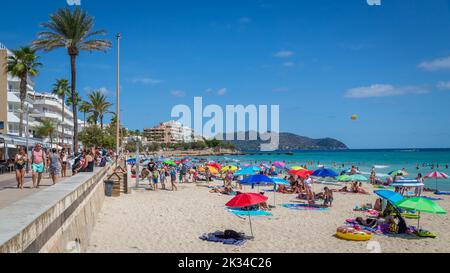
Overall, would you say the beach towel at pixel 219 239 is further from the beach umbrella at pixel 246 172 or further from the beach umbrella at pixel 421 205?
the beach umbrella at pixel 246 172

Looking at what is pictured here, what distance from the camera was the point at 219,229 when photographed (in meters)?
12.5

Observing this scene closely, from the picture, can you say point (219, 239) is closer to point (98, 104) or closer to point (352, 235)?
point (352, 235)

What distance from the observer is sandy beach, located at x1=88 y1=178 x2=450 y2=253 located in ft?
33.1

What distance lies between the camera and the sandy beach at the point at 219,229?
33.1ft

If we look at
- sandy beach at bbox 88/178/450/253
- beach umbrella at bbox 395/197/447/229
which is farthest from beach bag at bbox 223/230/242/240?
beach umbrella at bbox 395/197/447/229

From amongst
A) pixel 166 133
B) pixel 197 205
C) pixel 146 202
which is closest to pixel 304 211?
pixel 197 205

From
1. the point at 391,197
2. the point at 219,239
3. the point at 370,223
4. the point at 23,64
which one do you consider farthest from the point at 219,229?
the point at 23,64

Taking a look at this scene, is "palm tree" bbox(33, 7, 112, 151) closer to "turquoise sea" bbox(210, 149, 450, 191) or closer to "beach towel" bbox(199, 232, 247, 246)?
"beach towel" bbox(199, 232, 247, 246)

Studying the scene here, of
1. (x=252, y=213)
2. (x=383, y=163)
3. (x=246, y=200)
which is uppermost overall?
(x=246, y=200)

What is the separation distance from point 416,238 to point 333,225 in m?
2.67

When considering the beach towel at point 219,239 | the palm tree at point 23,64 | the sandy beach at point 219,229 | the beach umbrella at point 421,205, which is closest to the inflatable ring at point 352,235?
the sandy beach at point 219,229

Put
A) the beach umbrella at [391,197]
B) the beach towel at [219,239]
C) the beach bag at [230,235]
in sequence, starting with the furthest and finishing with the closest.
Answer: the beach umbrella at [391,197]
the beach bag at [230,235]
the beach towel at [219,239]
